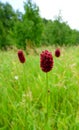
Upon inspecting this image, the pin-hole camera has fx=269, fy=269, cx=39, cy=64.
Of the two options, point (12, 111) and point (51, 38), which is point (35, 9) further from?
point (12, 111)

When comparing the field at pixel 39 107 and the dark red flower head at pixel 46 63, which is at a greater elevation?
the dark red flower head at pixel 46 63

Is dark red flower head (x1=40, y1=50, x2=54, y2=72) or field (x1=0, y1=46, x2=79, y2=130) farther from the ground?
dark red flower head (x1=40, y1=50, x2=54, y2=72)

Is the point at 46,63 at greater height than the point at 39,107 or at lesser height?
greater

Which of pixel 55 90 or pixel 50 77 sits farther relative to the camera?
pixel 50 77

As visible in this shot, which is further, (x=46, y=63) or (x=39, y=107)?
(x=39, y=107)

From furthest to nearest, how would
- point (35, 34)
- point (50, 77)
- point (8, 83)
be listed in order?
point (35, 34) → point (50, 77) → point (8, 83)

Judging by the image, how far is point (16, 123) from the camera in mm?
1867

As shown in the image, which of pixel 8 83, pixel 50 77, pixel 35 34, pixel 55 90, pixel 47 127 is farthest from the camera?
pixel 35 34

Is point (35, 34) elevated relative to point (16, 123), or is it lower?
lower

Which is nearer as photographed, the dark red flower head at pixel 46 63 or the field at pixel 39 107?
the dark red flower head at pixel 46 63

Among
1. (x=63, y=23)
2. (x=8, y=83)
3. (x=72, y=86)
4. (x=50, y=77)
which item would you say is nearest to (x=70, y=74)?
(x=50, y=77)

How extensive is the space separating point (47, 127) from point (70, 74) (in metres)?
Result: 1.45

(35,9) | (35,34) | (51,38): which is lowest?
(51,38)

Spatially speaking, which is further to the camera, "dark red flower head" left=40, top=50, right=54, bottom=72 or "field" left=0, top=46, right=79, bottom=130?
"field" left=0, top=46, right=79, bottom=130
